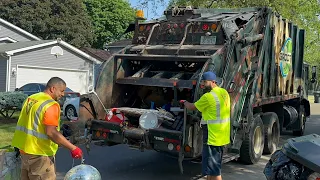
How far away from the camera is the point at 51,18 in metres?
37.1

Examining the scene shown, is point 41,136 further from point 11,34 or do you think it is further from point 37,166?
point 11,34

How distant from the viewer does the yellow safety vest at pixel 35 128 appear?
12.6ft

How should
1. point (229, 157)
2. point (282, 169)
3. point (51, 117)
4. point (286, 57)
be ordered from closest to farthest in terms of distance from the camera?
point (51, 117), point (282, 169), point (229, 157), point (286, 57)

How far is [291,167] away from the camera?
14.7ft

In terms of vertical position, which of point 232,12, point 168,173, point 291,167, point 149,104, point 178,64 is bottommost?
point 168,173

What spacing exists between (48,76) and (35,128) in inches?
706

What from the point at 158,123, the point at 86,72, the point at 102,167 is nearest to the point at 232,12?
the point at 158,123

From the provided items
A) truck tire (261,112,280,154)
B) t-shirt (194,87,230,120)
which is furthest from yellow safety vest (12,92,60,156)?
truck tire (261,112,280,154)

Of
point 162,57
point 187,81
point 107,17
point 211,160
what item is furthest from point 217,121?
point 107,17

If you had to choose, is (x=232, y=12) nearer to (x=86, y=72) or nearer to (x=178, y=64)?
(x=178, y=64)

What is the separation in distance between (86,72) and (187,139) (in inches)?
729

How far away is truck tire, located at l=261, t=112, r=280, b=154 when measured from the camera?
7879mm

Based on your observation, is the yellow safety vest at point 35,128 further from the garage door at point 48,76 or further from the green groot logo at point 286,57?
the garage door at point 48,76

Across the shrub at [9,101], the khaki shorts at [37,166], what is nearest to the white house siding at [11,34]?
the shrub at [9,101]
